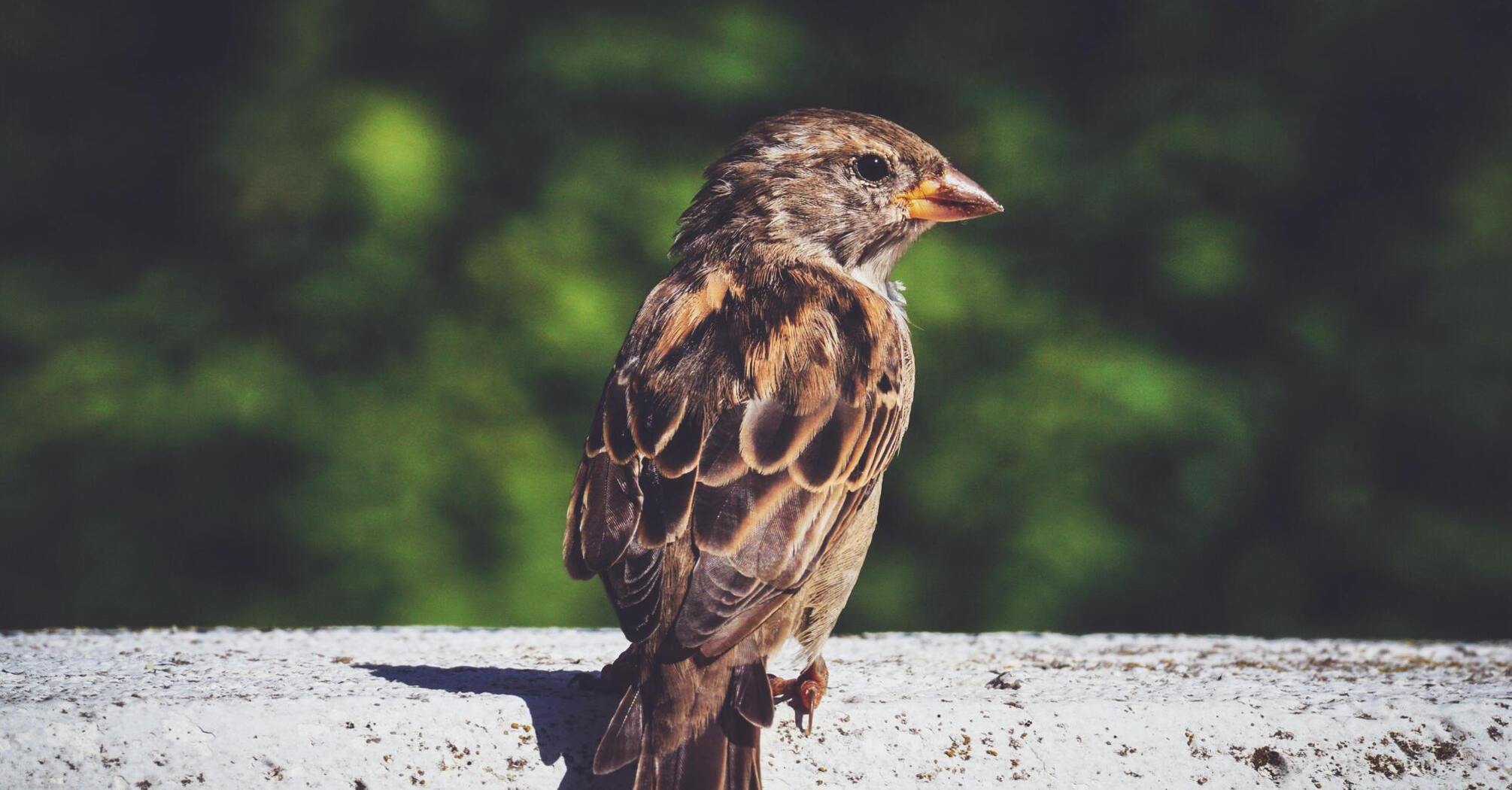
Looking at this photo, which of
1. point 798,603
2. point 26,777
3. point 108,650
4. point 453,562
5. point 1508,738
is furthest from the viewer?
point 453,562

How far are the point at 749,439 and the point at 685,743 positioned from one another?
0.64 m

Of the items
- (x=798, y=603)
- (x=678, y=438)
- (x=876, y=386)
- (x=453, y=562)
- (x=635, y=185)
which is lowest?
(x=798, y=603)

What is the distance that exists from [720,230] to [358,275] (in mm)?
2002

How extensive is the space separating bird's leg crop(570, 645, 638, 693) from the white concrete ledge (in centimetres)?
6

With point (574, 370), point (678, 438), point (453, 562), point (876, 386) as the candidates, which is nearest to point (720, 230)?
point (876, 386)

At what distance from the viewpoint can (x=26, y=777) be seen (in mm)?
2193

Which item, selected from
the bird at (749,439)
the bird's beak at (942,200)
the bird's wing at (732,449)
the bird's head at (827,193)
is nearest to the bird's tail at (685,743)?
the bird at (749,439)

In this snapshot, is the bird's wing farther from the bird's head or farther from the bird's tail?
the bird's head

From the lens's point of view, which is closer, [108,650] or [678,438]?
[678,438]

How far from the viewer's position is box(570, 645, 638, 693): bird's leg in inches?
98.7

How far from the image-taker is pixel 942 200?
3.88m

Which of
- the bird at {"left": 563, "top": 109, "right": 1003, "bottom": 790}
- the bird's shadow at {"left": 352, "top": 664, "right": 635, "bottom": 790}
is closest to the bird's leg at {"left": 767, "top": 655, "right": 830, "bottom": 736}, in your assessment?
the bird at {"left": 563, "top": 109, "right": 1003, "bottom": 790}

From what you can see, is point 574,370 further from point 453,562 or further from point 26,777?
point 26,777

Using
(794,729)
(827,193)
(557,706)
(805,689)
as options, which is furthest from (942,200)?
(557,706)
